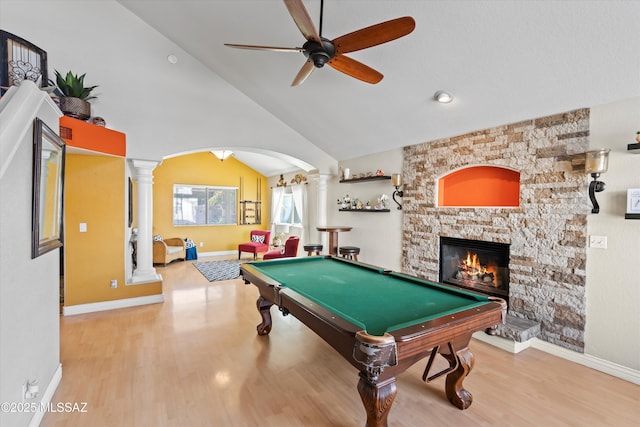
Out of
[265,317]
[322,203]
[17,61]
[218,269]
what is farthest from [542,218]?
[218,269]

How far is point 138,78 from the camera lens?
168 inches

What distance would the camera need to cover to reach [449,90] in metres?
3.22

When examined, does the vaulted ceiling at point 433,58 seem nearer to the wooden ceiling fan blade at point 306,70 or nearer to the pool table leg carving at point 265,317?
the wooden ceiling fan blade at point 306,70

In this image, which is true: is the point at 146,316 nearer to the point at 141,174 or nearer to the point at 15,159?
the point at 141,174

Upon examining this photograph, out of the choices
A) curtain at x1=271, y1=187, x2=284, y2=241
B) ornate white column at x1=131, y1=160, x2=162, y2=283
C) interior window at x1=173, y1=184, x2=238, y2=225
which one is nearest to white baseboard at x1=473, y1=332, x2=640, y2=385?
ornate white column at x1=131, y1=160, x2=162, y2=283

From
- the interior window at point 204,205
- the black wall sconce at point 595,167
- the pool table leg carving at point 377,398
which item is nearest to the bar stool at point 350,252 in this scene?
the black wall sconce at point 595,167

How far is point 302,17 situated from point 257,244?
21.8 feet

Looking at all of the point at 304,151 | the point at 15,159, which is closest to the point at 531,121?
the point at 304,151

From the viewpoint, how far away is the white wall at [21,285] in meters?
1.47

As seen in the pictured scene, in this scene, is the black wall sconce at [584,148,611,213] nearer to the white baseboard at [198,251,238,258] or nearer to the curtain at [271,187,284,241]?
the curtain at [271,187,284,241]

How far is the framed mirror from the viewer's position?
189 centimetres

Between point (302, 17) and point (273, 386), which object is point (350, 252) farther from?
point (302, 17)

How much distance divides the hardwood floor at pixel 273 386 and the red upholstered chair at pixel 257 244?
14.5ft

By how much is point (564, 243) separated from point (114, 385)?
4.24m
